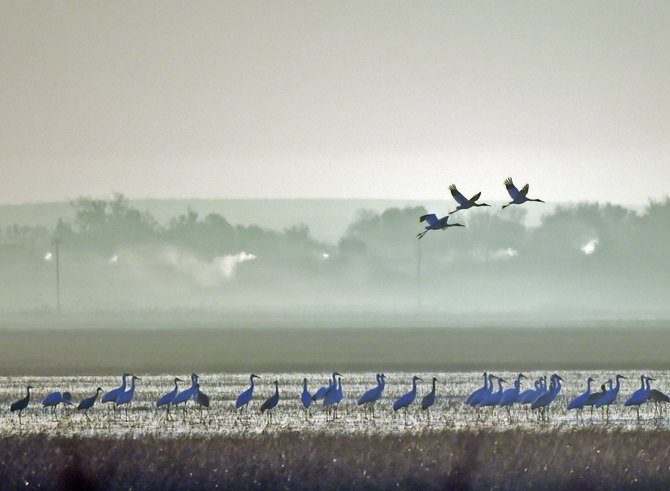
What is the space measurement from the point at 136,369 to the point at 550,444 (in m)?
44.3

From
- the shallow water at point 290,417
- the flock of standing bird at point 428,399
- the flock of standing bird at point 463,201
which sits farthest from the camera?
the flock of standing bird at point 428,399

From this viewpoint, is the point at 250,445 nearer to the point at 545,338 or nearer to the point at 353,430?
the point at 353,430

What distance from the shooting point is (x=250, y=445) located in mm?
31859

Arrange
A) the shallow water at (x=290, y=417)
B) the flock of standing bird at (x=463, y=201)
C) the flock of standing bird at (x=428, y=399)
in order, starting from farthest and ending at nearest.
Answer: the flock of standing bird at (x=428, y=399)
the shallow water at (x=290, y=417)
the flock of standing bird at (x=463, y=201)

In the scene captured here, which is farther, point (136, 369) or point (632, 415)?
point (136, 369)

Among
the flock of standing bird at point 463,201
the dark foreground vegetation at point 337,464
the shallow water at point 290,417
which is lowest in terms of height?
the dark foreground vegetation at point 337,464

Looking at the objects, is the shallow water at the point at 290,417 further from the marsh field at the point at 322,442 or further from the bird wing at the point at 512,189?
the bird wing at the point at 512,189

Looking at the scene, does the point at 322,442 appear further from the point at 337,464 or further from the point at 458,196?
the point at 458,196

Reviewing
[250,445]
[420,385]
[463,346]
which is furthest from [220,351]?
[250,445]

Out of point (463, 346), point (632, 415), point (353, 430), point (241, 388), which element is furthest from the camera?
point (463, 346)

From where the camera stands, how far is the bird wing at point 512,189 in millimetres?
27673

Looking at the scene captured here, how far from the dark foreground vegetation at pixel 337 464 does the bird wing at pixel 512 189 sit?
16.2 ft

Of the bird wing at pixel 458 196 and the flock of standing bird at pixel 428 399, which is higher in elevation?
the bird wing at pixel 458 196

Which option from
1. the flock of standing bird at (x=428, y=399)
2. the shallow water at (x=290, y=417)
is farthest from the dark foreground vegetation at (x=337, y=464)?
the flock of standing bird at (x=428, y=399)
